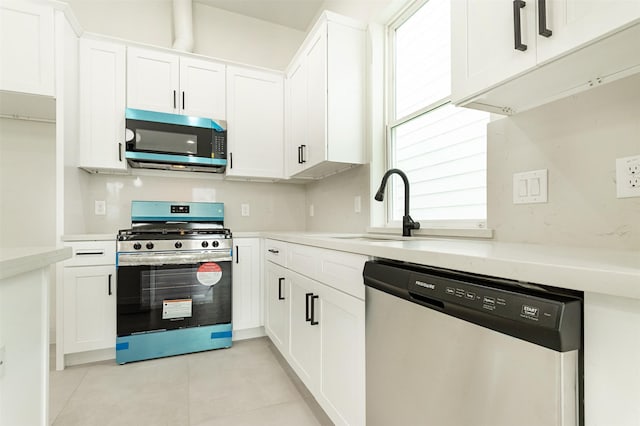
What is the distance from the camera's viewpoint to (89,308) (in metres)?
2.28

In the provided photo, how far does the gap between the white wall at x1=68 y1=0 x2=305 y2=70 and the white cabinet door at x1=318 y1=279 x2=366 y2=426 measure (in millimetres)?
2871

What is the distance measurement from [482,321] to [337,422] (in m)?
0.98

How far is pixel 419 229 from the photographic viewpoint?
5.89 ft

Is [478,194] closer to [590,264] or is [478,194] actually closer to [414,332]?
[414,332]

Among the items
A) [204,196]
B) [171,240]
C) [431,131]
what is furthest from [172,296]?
[431,131]

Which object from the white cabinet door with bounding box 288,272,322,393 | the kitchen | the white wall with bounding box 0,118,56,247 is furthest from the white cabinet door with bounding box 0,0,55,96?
the white cabinet door with bounding box 288,272,322,393

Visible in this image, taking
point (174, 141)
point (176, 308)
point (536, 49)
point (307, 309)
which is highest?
point (174, 141)

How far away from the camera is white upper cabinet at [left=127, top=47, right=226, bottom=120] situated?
2.65 m

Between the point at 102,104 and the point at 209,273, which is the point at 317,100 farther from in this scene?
the point at 102,104

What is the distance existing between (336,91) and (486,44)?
130 cm

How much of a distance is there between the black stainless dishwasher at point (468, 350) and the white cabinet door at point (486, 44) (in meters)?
0.64

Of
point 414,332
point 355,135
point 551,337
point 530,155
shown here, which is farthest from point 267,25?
point 551,337

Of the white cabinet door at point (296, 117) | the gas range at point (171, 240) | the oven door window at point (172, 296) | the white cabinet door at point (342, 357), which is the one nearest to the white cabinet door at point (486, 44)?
the white cabinet door at point (342, 357)

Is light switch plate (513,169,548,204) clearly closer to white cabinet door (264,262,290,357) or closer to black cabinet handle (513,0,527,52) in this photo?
black cabinet handle (513,0,527,52)
